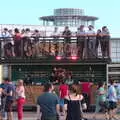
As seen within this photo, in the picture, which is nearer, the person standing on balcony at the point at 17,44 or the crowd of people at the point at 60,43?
the crowd of people at the point at 60,43

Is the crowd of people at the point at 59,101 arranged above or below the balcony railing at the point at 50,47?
below

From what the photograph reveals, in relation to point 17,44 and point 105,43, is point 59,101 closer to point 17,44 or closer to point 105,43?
point 105,43

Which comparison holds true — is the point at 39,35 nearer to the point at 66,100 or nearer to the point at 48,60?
the point at 48,60

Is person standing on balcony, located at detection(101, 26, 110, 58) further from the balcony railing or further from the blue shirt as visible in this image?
the blue shirt

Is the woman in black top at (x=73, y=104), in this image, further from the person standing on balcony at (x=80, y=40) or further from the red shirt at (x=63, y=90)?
the person standing on balcony at (x=80, y=40)

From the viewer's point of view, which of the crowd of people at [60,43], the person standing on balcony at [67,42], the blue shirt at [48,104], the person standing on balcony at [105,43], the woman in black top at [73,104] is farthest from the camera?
the person standing on balcony at [67,42]

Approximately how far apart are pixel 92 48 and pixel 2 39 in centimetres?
453

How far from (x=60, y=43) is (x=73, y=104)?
46.7 ft

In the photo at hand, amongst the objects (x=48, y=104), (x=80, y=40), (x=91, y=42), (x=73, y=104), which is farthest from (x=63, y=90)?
(x=48, y=104)

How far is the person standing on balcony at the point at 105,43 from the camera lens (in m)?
26.7

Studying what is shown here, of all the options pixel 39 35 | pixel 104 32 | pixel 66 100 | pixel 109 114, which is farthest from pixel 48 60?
pixel 66 100

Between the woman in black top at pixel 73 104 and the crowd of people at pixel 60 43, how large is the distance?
13.9 metres

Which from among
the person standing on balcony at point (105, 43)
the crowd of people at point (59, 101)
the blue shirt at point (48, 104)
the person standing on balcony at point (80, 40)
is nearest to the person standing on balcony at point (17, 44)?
the crowd of people at point (59, 101)

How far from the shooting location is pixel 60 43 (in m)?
27.0
